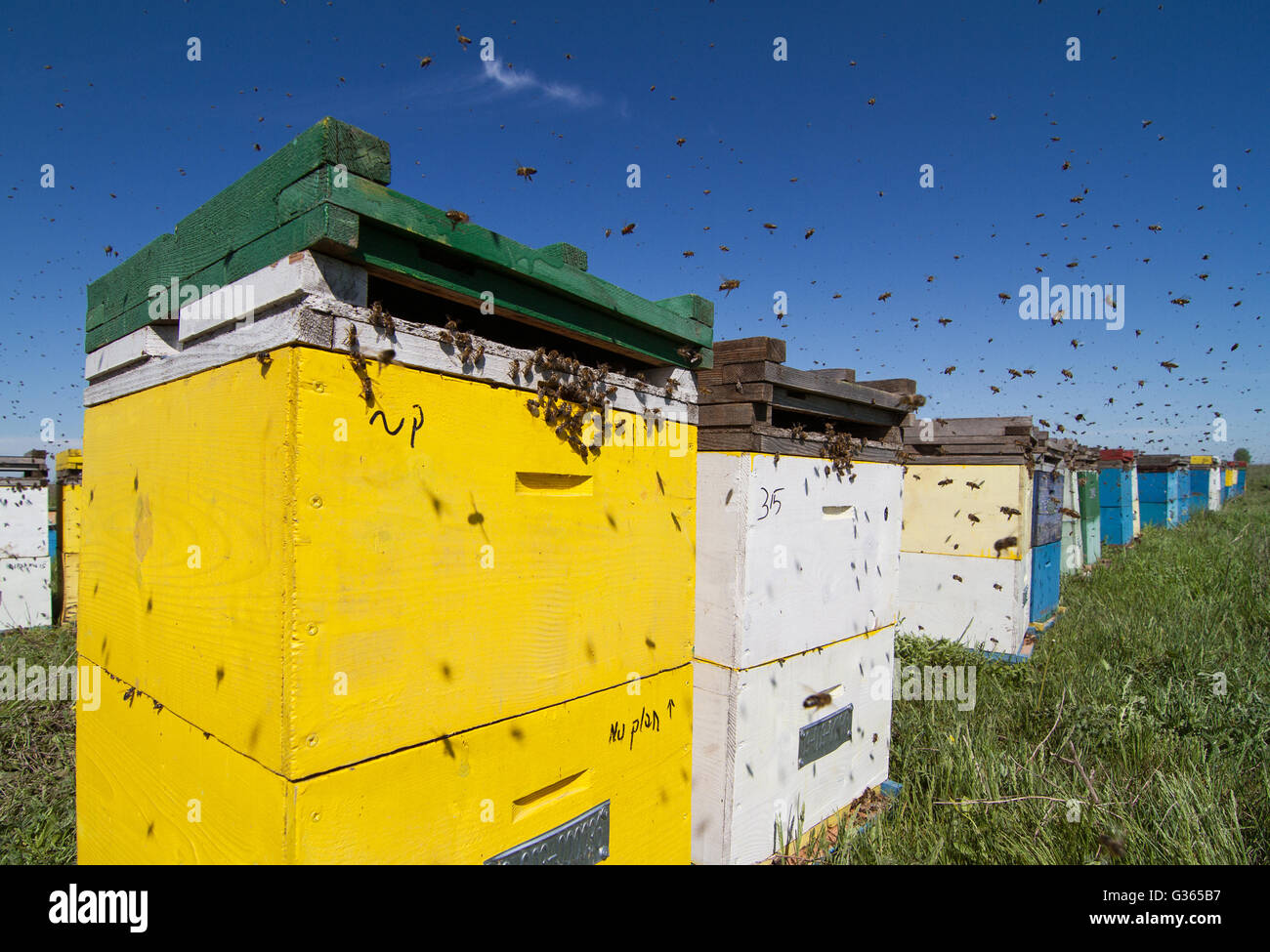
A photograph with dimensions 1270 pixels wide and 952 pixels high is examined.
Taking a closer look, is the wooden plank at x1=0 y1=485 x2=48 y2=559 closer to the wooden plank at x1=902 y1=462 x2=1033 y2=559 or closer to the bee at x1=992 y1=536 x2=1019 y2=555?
the wooden plank at x1=902 y1=462 x2=1033 y2=559

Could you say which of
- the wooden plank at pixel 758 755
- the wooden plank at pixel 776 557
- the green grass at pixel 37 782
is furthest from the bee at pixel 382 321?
the green grass at pixel 37 782

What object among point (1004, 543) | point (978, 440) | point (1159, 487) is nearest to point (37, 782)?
point (1004, 543)

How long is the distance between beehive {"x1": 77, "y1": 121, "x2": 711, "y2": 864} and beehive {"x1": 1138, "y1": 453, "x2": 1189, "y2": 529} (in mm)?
21419

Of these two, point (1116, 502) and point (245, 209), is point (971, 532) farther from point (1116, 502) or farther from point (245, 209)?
point (1116, 502)

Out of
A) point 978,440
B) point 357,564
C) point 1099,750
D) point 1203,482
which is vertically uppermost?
point 978,440

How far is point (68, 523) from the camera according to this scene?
9.30 metres

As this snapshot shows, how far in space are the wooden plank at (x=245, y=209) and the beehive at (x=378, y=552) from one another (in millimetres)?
12

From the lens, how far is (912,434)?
23.3ft

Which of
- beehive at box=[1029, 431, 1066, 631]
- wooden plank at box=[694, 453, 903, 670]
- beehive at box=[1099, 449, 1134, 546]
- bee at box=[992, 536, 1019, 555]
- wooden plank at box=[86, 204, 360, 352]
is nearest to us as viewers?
wooden plank at box=[86, 204, 360, 352]

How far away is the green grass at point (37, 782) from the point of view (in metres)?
3.43

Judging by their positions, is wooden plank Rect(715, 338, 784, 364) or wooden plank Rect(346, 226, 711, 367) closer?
wooden plank Rect(346, 226, 711, 367)

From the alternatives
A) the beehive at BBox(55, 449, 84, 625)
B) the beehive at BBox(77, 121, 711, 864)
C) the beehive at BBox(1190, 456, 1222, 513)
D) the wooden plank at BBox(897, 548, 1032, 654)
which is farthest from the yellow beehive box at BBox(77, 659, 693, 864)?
the beehive at BBox(1190, 456, 1222, 513)

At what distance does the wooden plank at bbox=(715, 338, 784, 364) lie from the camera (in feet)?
8.94

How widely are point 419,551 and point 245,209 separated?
0.93 metres
